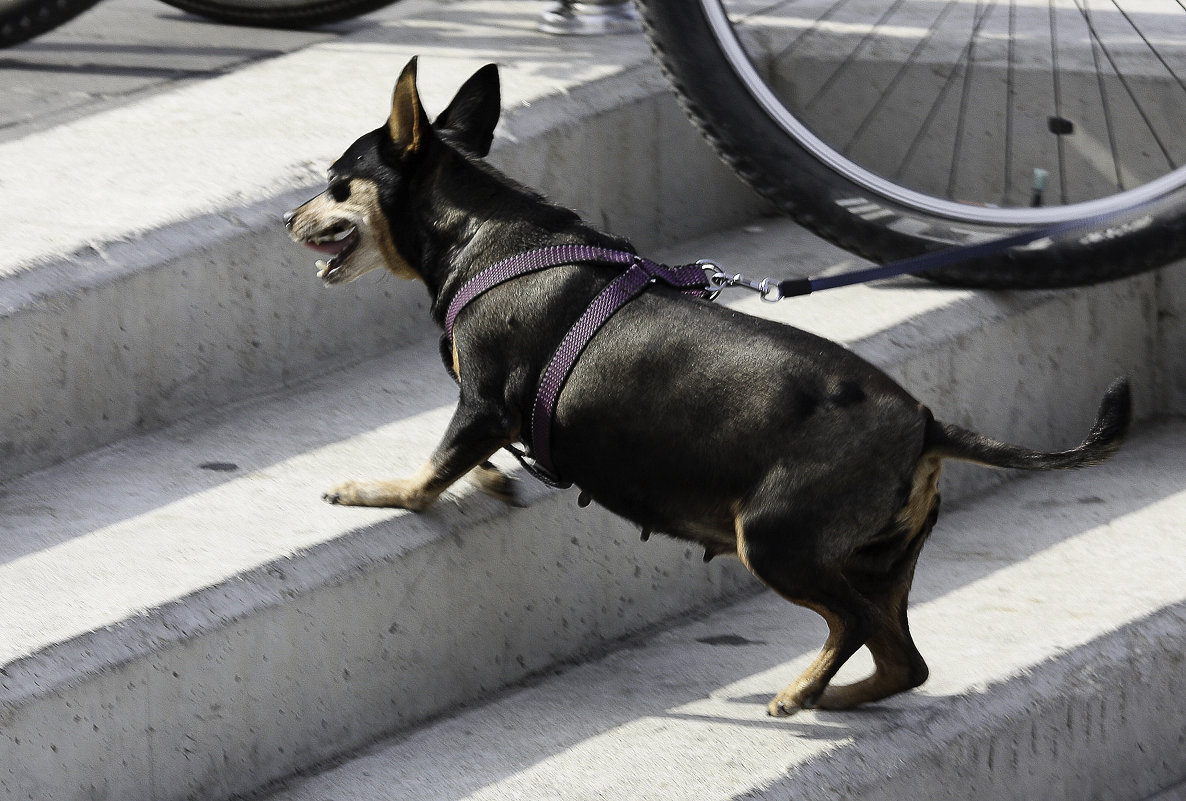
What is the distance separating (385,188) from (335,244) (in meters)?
0.14

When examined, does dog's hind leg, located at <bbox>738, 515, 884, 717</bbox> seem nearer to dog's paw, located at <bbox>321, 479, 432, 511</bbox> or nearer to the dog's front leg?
the dog's front leg

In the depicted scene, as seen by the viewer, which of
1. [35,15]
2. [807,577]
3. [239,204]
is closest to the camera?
[807,577]

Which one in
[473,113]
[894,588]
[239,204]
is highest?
[473,113]

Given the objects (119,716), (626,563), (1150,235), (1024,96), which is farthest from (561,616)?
(1024,96)

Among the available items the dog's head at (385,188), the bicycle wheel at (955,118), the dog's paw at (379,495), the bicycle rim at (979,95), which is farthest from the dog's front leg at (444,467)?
the bicycle rim at (979,95)

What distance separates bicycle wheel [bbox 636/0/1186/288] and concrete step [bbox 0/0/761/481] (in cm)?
38

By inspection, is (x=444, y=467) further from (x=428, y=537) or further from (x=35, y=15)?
(x=35, y=15)

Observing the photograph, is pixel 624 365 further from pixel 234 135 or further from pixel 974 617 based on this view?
pixel 234 135

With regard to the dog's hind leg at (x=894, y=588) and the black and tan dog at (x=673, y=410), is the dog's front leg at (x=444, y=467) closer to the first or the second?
the black and tan dog at (x=673, y=410)

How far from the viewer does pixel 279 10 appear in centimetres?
448

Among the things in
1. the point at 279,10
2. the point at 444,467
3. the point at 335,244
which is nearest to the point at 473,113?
the point at 335,244

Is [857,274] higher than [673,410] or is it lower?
higher

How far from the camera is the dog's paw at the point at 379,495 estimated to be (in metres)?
2.71

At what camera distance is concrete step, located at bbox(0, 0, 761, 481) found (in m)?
3.04
